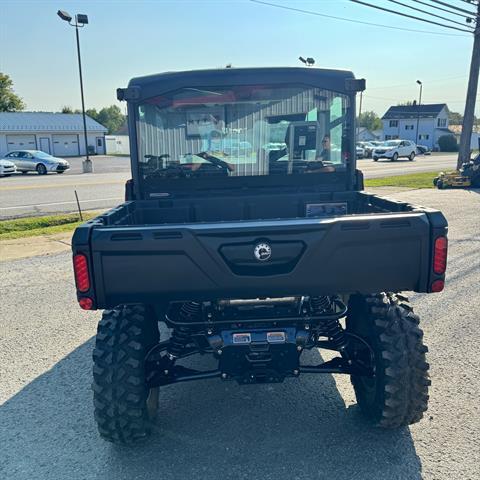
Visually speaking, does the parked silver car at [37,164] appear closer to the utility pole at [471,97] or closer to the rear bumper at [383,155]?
the utility pole at [471,97]

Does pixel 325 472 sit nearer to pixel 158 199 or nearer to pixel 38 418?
pixel 38 418

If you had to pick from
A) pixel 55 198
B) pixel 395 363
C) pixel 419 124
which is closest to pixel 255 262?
pixel 395 363

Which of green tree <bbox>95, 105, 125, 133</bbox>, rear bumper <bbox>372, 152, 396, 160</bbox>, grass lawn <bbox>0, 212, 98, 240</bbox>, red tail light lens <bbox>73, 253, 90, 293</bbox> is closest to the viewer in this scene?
red tail light lens <bbox>73, 253, 90, 293</bbox>

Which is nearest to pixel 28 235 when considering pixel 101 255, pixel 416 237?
pixel 101 255

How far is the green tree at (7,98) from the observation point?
74.6 metres

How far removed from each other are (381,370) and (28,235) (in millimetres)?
9274

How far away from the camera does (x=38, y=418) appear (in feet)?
11.7

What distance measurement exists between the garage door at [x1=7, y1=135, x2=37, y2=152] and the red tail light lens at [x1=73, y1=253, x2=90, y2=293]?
59.0 meters

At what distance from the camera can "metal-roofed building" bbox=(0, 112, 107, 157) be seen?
54.9 meters

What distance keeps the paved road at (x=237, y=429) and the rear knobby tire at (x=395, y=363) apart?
25 centimetres

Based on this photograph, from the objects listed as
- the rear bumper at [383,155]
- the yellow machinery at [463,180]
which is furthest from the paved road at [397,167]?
the yellow machinery at [463,180]

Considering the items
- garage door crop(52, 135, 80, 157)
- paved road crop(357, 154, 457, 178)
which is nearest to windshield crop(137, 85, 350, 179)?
paved road crop(357, 154, 457, 178)

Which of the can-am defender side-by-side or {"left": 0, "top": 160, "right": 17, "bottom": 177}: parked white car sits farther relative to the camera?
{"left": 0, "top": 160, "right": 17, "bottom": 177}: parked white car

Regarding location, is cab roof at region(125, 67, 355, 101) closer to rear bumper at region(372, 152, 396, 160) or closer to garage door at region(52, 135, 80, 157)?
rear bumper at region(372, 152, 396, 160)
